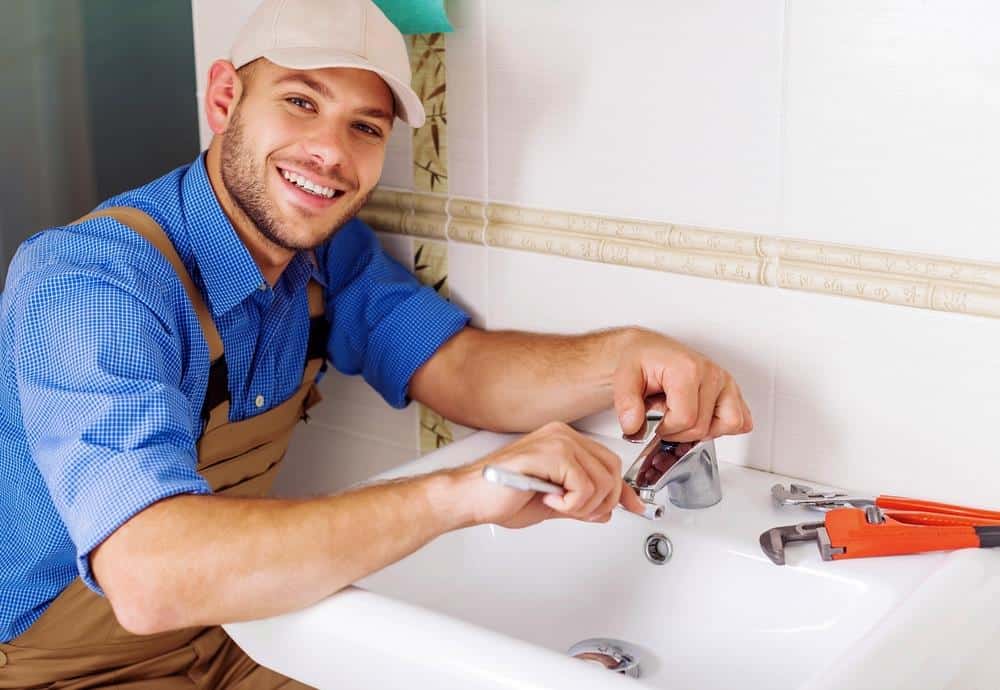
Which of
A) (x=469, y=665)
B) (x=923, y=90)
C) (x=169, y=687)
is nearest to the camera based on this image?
(x=469, y=665)

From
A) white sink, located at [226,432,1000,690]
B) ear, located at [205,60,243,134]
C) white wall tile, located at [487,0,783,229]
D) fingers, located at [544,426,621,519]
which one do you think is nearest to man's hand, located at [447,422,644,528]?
fingers, located at [544,426,621,519]

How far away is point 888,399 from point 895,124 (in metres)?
0.25

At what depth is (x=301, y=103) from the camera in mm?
1283

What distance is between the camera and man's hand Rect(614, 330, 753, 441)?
1.18m

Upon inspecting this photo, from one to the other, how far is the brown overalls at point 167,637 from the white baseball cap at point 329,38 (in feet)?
0.74

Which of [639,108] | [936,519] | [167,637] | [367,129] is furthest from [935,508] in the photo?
[167,637]

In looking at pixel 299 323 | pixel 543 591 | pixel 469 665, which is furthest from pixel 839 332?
pixel 299 323

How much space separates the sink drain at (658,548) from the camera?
1188mm

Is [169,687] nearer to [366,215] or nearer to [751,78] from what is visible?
[366,215]

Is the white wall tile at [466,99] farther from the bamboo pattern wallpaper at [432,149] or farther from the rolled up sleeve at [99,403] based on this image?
the rolled up sleeve at [99,403]

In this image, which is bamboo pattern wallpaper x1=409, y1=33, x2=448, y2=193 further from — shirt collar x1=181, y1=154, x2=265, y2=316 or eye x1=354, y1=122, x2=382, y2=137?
shirt collar x1=181, y1=154, x2=265, y2=316

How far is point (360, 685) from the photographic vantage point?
38.5 inches

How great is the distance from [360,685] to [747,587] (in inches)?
14.7

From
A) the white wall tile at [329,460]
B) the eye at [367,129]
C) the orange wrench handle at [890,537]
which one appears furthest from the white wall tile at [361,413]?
the orange wrench handle at [890,537]
